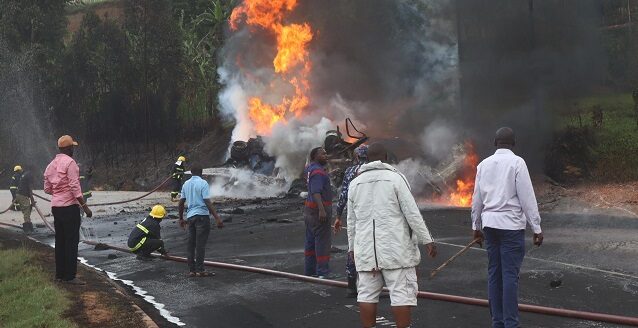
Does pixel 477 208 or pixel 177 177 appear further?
pixel 177 177

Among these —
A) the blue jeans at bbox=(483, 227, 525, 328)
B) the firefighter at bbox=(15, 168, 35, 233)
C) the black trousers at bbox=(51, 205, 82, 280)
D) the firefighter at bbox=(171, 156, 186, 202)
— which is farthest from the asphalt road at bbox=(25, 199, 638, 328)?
the firefighter at bbox=(171, 156, 186, 202)

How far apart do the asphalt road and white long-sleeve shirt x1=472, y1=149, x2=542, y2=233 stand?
1.15 m

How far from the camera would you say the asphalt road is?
7.19m

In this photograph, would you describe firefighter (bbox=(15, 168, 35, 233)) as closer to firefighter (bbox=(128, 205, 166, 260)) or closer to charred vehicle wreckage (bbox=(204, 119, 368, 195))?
firefighter (bbox=(128, 205, 166, 260))

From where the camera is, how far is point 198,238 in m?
10.1

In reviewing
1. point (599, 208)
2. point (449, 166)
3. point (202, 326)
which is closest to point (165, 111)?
point (449, 166)

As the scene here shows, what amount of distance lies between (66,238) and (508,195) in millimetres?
5892

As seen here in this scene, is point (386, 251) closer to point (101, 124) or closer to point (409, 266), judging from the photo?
point (409, 266)

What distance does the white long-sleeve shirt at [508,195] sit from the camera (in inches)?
231

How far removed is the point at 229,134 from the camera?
4075 cm

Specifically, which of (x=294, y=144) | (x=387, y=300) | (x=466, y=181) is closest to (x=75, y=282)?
(x=387, y=300)

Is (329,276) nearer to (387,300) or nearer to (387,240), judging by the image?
(387,300)

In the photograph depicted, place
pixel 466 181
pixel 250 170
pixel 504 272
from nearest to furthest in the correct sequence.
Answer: pixel 504 272 → pixel 466 181 → pixel 250 170

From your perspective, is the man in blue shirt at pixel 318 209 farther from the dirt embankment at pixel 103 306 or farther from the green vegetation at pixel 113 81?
the green vegetation at pixel 113 81
